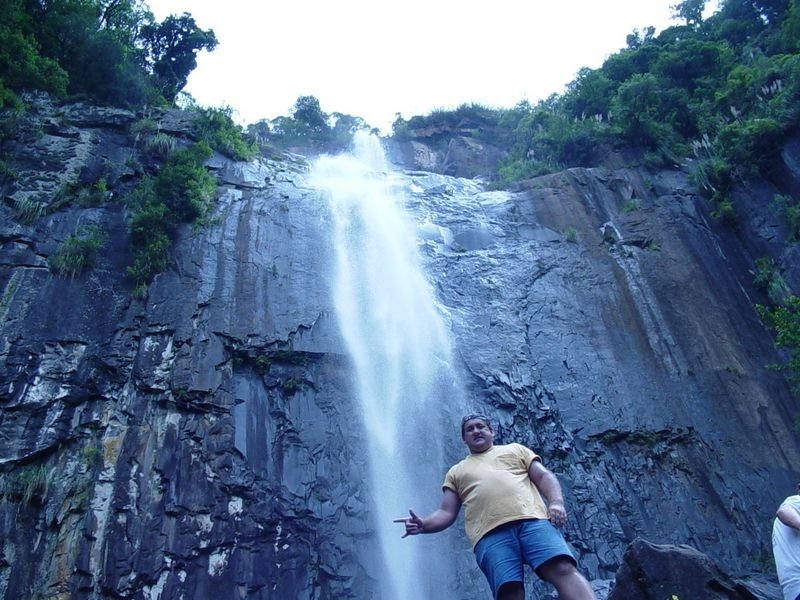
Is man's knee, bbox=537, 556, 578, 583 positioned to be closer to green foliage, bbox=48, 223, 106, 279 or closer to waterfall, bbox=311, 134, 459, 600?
waterfall, bbox=311, 134, 459, 600

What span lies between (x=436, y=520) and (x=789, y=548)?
8.81 ft

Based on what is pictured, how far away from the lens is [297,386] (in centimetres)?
935

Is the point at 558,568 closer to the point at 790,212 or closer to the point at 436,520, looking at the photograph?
the point at 436,520

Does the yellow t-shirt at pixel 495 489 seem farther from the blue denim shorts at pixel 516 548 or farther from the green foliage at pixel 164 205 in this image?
the green foliage at pixel 164 205

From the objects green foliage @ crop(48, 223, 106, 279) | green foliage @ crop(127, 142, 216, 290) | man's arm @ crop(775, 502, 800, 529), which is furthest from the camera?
green foliage @ crop(127, 142, 216, 290)

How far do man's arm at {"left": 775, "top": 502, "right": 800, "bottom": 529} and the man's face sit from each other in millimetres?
2233

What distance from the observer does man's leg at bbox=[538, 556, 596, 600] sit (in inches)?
147

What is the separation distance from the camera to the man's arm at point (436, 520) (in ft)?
14.0

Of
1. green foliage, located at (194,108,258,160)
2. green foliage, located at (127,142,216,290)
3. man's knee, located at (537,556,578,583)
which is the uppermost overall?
green foliage, located at (194,108,258,160)

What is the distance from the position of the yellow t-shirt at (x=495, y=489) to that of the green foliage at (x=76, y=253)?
772 centimetres

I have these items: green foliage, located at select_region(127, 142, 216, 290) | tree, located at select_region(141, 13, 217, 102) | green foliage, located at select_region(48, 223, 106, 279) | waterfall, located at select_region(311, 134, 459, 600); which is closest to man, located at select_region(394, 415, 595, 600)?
waterfall, located at select_region(311, 134, 459, 600)

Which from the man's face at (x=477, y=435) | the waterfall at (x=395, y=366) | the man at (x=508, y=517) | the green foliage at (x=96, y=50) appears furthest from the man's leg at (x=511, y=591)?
the green foliage at (x=96, y=50)

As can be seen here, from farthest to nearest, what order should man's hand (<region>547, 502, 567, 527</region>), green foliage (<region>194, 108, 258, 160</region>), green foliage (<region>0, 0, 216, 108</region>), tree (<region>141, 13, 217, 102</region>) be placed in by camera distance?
1. tree (<region>141, 13, 217, 102</region>)
2. green foliage (<region>194, 108, 258, 160</region>)
3. green foliage (<region>0, 0, 216, 108</region>)
4. man's hand (<region>547, 502, 567, 527</region>)

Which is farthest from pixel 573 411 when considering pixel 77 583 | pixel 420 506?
pixel 77 583
